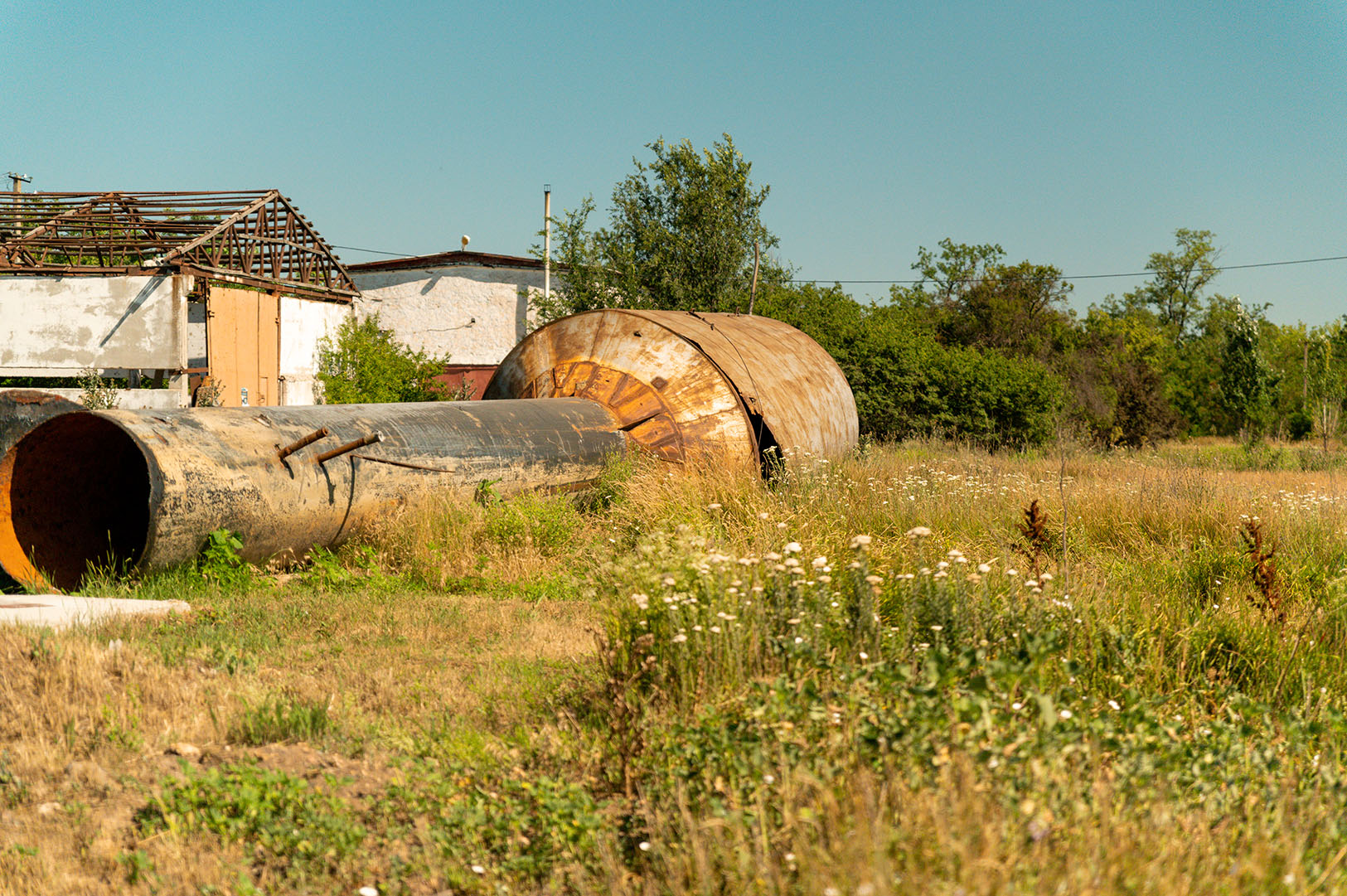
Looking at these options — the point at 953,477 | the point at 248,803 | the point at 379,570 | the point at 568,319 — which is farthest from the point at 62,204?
the point at 248,803

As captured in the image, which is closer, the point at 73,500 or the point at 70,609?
the point at 70,609

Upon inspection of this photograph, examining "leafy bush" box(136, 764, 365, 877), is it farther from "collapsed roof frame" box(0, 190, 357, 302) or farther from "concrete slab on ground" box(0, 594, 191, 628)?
"collapsed roof frame" box(0, 190, 357, 302)

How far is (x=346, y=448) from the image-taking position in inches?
269

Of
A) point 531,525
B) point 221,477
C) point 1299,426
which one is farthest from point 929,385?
point 221,477

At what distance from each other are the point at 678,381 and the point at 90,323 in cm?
1594

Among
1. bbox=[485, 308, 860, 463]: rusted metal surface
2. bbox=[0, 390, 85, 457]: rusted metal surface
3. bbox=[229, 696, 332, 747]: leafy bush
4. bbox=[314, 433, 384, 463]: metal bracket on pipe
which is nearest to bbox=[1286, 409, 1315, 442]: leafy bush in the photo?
bbox=[485, 308, 860, 463]: rusted metal surface

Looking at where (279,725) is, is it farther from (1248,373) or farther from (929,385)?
(1248,373)

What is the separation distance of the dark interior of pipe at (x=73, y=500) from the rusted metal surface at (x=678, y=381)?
4272 millimetres

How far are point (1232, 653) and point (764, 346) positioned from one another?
7530 mm

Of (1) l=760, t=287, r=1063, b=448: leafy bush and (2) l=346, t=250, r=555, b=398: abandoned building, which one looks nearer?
(1) l=760, t=287, r=1063, b=448: leafy bush

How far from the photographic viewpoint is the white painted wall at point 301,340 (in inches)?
918

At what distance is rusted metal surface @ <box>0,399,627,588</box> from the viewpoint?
19.5 feet

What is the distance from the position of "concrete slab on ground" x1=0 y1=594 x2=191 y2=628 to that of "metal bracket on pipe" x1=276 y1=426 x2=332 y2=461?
1266 mm

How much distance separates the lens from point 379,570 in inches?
263
